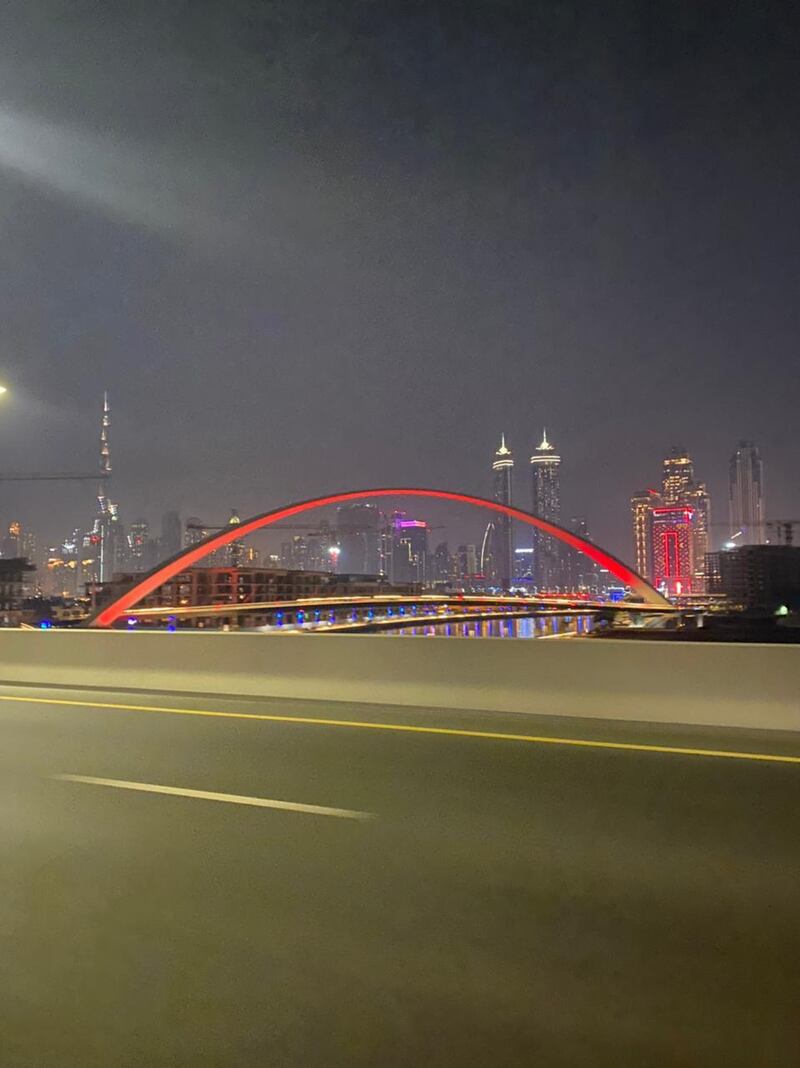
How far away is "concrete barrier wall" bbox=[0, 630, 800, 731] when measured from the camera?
11078mm

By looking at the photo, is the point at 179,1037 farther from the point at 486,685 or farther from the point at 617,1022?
the point at 486,685

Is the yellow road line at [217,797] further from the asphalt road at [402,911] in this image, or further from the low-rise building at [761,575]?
the low-rise building at [761,575]

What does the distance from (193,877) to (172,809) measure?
1840mm

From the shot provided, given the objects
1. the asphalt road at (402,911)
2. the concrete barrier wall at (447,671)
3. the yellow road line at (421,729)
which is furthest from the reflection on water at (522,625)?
the asphalt road at (402,911)

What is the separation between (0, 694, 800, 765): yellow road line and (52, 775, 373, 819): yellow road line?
351 centimetres

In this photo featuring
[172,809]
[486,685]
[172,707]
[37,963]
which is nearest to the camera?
[37,963]

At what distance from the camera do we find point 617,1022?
3.84 m

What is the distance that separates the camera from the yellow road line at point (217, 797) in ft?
24.0

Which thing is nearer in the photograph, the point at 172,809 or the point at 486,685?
the point at 172,809

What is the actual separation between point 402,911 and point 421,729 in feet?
20.5

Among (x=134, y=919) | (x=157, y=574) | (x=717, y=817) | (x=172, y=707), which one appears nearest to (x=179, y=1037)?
(x=134, y=919)

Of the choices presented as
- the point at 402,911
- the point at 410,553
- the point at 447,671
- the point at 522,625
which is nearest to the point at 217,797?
the point at 402,911

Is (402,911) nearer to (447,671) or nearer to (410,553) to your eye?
(447,671)

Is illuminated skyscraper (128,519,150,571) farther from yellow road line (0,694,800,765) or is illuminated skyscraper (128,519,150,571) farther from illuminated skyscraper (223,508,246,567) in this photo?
yellow road line (0,694,800,765)
